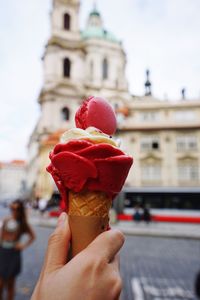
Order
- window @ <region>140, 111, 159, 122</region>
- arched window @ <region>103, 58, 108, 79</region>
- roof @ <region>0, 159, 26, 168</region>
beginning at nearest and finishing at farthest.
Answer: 1. window @ <region>140, 111, 159, 122</region>
2. arched window @ <region>103, 58, 108, 79</region>
3. roof @ <region>0, 159, 26, 168</region>

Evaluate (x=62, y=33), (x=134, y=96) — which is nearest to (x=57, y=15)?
(x=62, y=33)

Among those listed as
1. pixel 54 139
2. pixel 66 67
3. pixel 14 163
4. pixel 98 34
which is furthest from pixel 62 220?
pixel 14 163

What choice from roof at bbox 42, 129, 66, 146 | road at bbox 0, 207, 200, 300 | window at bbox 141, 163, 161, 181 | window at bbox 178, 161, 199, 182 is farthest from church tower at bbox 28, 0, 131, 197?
road at bbox 0, 207, 200, 300

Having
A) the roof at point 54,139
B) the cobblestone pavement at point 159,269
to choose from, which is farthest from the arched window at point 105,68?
the cobblestone pavement at point 159,269

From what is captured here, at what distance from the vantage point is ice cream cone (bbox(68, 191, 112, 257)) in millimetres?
1471

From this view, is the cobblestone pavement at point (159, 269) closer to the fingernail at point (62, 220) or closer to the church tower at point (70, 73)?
the fingernail at point (62, 220)

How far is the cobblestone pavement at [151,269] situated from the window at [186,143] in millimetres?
18141

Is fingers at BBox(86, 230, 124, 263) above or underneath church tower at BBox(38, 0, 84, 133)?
underneath

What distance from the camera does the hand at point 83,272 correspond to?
3.84 ft

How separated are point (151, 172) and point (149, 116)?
22.7 feet

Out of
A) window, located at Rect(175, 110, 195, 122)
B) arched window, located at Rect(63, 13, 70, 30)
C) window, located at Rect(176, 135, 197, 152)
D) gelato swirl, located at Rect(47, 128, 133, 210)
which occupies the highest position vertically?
arched window, located at Rect(63, 13, 70, 30)

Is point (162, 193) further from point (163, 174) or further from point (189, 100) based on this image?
point (189, 100)

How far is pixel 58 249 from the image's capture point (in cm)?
134

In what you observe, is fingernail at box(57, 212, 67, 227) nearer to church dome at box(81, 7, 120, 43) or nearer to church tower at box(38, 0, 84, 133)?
church tower at box(38, 0, 84, 133)
